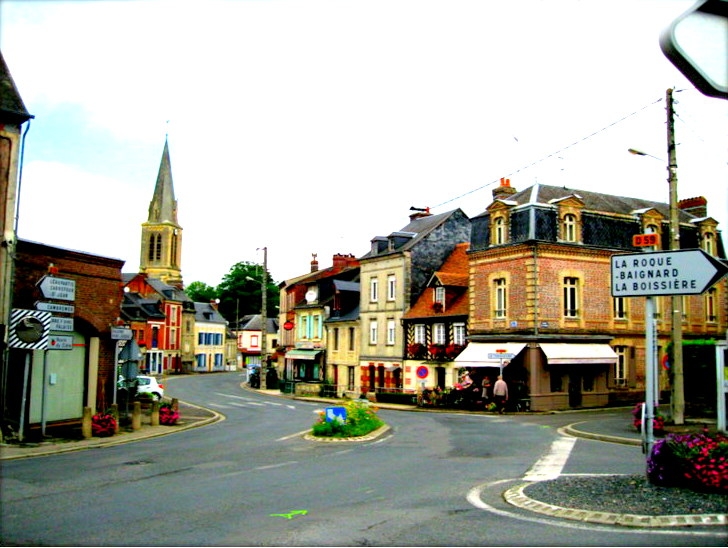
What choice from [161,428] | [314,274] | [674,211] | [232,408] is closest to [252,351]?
[314,274]

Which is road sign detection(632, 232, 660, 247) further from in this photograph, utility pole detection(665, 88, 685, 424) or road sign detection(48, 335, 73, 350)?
road sign detection(48, 335, 73, 350)

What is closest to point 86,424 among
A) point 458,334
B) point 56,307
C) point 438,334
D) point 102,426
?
point 102,426

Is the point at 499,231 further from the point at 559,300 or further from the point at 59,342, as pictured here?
the point at 59,342

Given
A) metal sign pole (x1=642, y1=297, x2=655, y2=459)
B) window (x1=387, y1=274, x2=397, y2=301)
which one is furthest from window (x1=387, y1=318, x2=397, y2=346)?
metal sign pole (x1=642, y1=297, x2=655, y2=459)

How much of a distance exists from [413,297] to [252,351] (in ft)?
182

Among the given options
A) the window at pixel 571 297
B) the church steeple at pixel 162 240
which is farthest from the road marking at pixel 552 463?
the church steeple at pixel 162 240

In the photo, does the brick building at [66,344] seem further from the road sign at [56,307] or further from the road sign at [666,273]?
the road sign at [666,273]

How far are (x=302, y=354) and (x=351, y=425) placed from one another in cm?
3467

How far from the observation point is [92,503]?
10344 millimetres

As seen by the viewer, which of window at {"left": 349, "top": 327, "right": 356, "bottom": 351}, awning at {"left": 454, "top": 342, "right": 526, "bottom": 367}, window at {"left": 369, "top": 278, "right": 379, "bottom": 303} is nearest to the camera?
awning at {"left": 454, "top": 342, "right": 526, "bottom": 367}

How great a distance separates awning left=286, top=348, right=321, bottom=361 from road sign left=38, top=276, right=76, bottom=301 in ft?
110

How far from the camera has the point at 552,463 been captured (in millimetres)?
14562

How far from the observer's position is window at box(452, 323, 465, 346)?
38.8 m

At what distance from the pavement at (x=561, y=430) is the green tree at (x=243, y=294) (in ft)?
249
